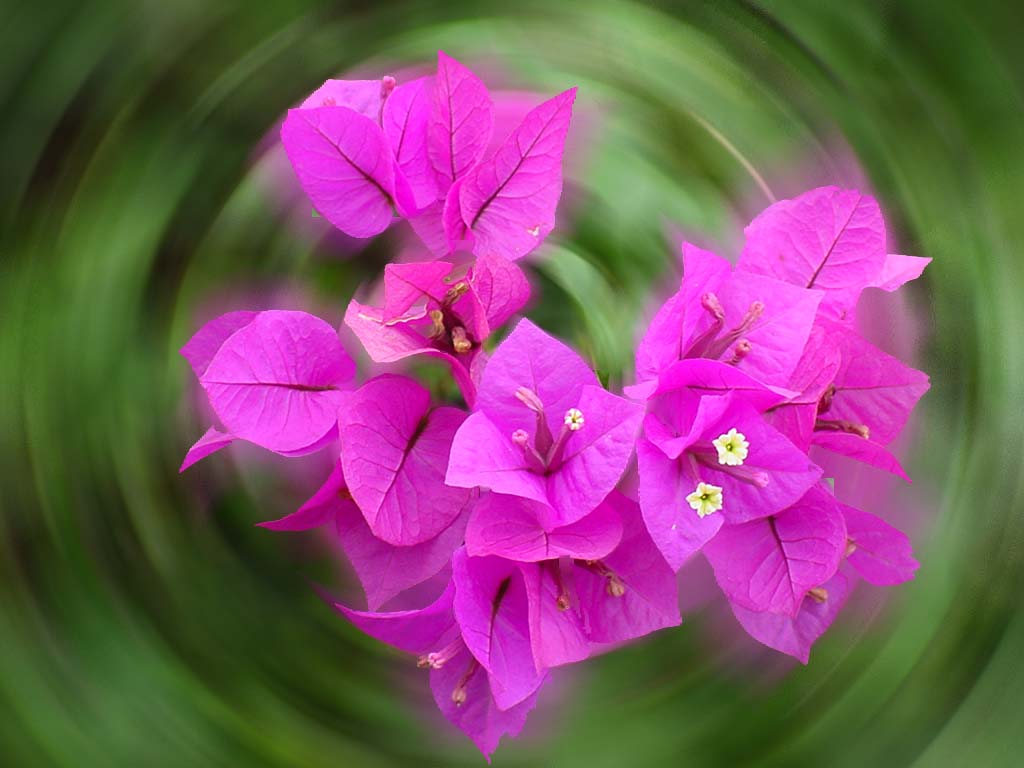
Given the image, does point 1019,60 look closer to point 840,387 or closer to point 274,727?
point 840,387

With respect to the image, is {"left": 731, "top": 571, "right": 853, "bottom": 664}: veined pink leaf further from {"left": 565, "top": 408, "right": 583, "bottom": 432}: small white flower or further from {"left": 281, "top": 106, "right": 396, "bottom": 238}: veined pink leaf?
{"left": 281, "top": 106, "right": 396, "bottom": 238}: veined pink leaf

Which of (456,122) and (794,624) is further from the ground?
(456,122)

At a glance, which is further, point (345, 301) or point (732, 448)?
point (345, 301)

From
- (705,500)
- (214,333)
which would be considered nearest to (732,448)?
(705,500)

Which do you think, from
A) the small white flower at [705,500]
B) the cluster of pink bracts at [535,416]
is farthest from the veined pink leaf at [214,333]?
the small white flower at [705,500]

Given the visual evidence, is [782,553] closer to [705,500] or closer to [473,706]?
[705,500]

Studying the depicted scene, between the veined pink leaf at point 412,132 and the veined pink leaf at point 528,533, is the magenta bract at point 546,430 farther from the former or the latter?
the veined pink leaf at point 412,132

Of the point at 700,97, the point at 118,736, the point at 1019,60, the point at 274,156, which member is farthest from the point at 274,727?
the point at 1019,60

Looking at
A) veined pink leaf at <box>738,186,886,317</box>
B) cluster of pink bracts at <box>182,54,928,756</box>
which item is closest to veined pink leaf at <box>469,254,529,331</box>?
cluster of pink bracts at <box>182,54,928,756</box>
